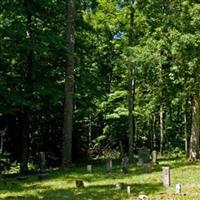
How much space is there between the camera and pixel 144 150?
30.4m

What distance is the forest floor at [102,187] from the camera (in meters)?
15.9

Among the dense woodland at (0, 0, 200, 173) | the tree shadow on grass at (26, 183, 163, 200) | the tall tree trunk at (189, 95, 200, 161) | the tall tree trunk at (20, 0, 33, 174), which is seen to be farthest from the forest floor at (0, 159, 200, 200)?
the dense woodland at (0, 0, 200, 173)

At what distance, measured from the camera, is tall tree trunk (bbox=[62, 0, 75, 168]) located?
28.2 meters

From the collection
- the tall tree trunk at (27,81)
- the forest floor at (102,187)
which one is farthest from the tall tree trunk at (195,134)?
the tall tree trunk at (27,81)

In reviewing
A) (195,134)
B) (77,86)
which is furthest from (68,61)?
(195,134)

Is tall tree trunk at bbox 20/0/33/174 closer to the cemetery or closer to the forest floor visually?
the cemetery

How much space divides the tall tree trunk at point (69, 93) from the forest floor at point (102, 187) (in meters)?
3.81

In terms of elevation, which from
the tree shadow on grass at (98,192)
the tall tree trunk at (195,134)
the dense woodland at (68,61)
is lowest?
the tree shadow on grass at (98,192)

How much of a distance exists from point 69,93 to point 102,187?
10.7 m

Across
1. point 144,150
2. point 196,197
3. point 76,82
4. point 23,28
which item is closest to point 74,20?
point 23,28

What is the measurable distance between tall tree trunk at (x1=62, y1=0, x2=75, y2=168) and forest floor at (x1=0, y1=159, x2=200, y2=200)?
3814mm

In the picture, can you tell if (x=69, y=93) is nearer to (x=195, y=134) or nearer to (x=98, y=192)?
(x=195, y=134)

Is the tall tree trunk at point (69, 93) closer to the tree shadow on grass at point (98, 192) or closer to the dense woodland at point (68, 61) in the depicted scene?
the dense woodland at point (68, 61)

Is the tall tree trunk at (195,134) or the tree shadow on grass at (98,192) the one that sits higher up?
the tall tree trunk at (195,134)
